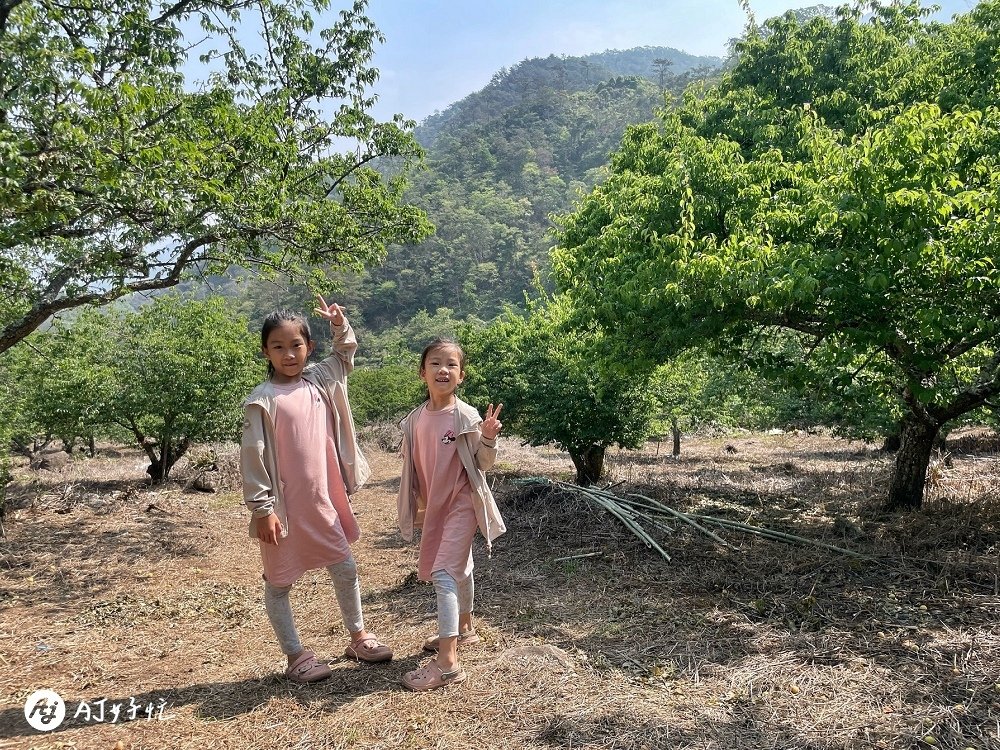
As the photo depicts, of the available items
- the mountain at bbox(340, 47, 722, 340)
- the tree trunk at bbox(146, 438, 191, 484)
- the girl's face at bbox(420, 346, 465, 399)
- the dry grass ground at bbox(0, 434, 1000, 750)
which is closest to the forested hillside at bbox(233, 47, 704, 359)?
the mountain at bbox(340, 47, 722, 340)

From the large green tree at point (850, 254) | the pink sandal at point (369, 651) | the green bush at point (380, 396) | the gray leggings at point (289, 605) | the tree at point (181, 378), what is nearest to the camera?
the gray leggings at point (289, 605)

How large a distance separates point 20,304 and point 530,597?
612cm

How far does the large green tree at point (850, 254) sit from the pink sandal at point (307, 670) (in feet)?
12.1

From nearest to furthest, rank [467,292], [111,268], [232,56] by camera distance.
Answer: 1. [111,268]
2. [232,56]
3. [467,292]

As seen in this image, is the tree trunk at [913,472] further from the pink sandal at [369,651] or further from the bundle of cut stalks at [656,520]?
the pink sandal at [369,651]

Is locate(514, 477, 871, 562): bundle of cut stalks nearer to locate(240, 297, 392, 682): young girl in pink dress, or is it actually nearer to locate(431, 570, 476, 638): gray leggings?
locate(431, 570, 476, 638): gray leggings

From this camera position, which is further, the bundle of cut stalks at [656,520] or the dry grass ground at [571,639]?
the bundle of cut stalks at [656,520]

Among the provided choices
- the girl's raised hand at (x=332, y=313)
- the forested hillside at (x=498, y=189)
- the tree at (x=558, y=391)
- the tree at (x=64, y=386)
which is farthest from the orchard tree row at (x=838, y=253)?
the forested hillside at (x=498, y=189)

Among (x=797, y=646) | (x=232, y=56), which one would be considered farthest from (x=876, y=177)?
(x=232, y=56)

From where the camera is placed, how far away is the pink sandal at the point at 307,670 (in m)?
3.28

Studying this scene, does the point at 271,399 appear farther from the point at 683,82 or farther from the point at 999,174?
the point at 683,82

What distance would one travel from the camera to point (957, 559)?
468cm

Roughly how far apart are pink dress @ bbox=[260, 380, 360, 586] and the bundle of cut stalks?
302 cm

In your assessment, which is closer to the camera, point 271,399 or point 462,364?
point 271,399
